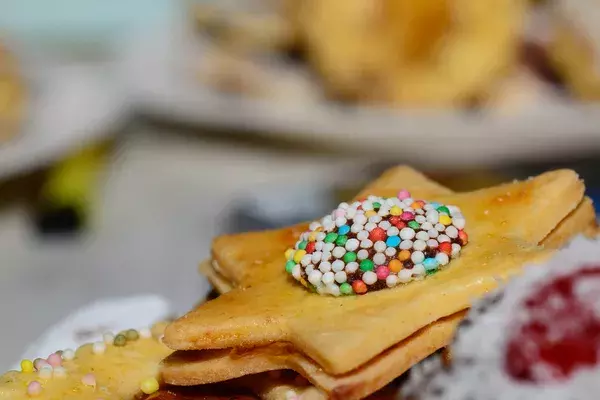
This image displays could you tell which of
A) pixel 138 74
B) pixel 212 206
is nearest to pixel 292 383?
pixel 212 206

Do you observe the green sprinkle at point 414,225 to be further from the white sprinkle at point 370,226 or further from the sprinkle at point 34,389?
the sprinkle at point 34,389

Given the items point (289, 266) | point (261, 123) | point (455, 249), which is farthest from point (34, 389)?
point (261, 123)

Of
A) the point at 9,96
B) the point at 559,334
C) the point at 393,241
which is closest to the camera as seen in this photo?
→ the point at 559,334

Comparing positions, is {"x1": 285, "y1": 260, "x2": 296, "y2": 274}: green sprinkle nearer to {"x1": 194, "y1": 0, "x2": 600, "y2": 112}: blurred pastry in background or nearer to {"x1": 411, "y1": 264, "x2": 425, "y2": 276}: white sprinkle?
{"x1": 411, "y1": 264, "x2": 425, "y2": 276}: white sprinkle

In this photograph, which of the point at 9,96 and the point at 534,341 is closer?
the point at 534,341

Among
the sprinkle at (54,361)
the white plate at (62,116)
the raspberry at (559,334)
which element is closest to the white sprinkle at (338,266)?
the raspberry at (559,334)

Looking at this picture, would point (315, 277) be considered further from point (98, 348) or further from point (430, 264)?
point (98, 348)
